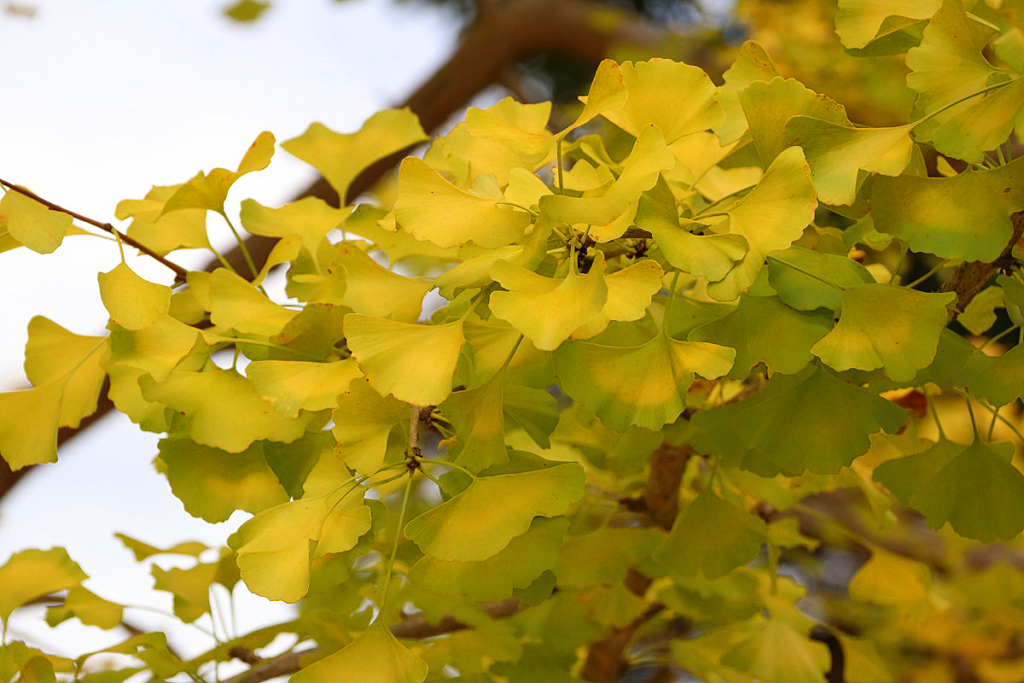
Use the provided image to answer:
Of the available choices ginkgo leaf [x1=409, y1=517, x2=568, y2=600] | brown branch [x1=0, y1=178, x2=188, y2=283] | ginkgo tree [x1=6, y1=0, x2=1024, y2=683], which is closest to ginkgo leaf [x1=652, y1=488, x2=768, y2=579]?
ginkgo tree [x1=6, y1=0, x2=1024, y2=683]

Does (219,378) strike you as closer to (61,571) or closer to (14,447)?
(14,447)

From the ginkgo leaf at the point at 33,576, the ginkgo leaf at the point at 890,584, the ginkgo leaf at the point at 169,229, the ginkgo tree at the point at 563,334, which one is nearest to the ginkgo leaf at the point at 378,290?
the ginkgo tree at the point at 563,334

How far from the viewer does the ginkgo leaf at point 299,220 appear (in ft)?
1.21

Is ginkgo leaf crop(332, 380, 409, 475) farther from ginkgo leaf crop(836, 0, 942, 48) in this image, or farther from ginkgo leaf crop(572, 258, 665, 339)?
ginkgo leaf crop(836, 0, 942, 48)

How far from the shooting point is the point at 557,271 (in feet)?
0.86

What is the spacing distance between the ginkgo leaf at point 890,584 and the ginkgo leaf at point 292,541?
0.35 meters

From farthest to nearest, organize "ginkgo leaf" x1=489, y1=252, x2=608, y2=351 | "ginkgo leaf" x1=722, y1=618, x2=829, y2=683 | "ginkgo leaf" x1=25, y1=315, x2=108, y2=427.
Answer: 1. "ginkgo leaf" x1=722, y1=618, x2=829, y2=683
2. "ginkgo leaf" x1=25, y1=315, x2=108, y2=427
3. "ginkgo leaf" x1=489, y1=252, x2=608, y2=351

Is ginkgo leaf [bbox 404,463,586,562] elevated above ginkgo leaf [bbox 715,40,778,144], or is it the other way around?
ginkgo leaf [bbox 715,40,778,144]

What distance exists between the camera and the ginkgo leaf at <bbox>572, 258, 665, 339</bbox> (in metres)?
0.24

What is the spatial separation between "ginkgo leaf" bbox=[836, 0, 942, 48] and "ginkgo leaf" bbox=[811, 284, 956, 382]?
81 mm

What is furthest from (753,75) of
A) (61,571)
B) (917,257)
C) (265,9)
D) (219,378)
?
(917,257)

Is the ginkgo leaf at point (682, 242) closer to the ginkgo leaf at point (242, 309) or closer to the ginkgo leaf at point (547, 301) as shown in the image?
the ginkgo leaf at point (547, 301)

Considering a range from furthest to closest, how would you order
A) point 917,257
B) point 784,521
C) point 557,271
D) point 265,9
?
point 917,257 < point 265,9 < point 784,521 < point 557,271

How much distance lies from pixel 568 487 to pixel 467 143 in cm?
12
